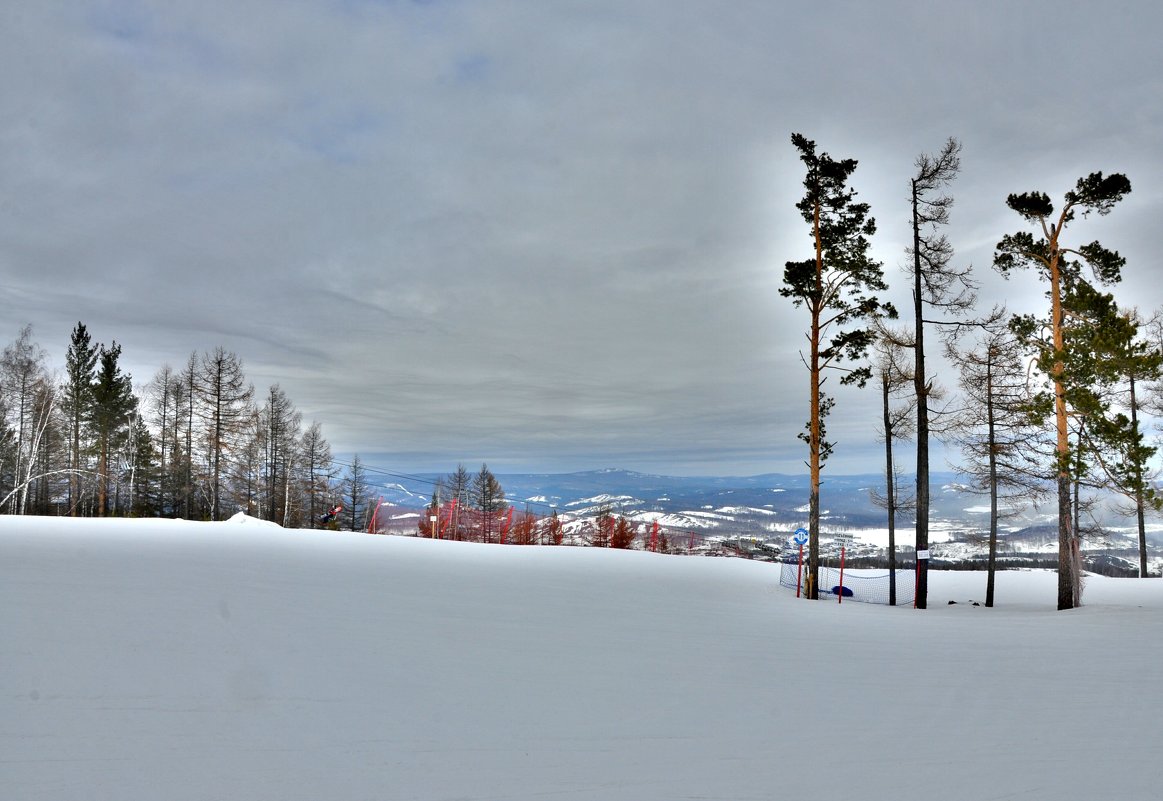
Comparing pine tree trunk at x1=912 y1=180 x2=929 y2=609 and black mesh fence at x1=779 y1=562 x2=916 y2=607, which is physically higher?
pine tree trunk at x1=912 y1=180 x2=929 y2=609

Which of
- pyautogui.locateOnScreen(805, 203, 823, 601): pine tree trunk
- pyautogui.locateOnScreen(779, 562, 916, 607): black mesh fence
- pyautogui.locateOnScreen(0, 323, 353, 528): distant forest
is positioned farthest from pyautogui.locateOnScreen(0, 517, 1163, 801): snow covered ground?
pyautogui.locateOnScreen(0, 323, 353, 528): distant forest

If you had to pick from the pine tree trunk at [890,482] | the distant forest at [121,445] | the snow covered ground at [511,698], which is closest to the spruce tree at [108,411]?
the distant forest at [121,445]

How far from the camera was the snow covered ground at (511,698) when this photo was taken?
4449mm

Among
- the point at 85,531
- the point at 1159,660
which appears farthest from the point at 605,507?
the point at 1159,660

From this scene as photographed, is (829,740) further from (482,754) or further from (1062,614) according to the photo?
(1062,614)

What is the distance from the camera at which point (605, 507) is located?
53125 millimetres

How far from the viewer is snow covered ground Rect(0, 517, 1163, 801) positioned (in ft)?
14.6

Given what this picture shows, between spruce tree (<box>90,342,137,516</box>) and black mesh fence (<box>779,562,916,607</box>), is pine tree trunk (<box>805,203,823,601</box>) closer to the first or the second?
black mesh fence (<box>779,562,916,607</box>)

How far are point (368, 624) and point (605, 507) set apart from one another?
1784 inches

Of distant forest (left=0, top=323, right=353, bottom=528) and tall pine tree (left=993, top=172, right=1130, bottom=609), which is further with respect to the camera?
distant forest (left=0, top=323, right=353, bottom=528)

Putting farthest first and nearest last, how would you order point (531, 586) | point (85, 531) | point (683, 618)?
point (85, 531), point (531, 586), point (683, 618)

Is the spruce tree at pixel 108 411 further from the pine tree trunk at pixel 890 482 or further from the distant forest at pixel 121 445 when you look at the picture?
the pine tree trunk at pixel 890 482

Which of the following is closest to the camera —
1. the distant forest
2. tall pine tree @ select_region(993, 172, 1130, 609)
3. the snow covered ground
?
Answer: the snow covered ground

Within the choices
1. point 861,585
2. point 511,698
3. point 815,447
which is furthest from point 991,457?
point 511,698
